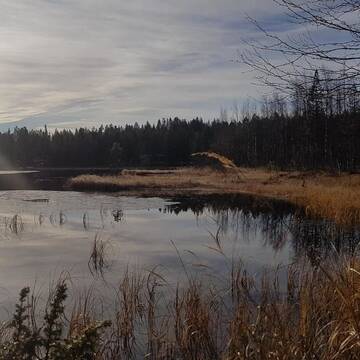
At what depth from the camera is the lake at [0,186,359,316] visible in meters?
9.82

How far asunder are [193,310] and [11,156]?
4894 inches

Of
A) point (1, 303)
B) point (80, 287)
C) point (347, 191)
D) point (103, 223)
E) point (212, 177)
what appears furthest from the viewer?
point (212, 177)

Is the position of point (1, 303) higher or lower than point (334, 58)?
lower

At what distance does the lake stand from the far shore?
0.89 meters

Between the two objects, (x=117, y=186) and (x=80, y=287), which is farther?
(x=117, y=186)

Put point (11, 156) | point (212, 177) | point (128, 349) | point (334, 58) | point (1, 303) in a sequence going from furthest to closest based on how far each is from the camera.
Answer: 1. point (11, 156)
2. point (212, 177)
3. point (1, 303)
4. point (128, 349)
5. point (334, 58)

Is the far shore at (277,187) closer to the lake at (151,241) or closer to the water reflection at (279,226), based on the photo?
the water reflection at (279,226)

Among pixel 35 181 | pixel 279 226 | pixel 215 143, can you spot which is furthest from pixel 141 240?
pixel 215 143

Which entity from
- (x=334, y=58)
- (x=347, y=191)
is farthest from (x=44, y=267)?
(x=347, y=191)

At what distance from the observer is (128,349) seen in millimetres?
6020

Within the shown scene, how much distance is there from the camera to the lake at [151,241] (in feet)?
32.2

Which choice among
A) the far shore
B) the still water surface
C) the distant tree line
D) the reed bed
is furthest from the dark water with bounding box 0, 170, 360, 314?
the distant tree line

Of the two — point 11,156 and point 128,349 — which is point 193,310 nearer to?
point 128,349

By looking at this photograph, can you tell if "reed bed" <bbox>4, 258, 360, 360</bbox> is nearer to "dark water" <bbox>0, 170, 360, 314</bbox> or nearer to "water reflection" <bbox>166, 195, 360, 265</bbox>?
"dark water" <bbox>0, 170, 360, 314</bbox>
